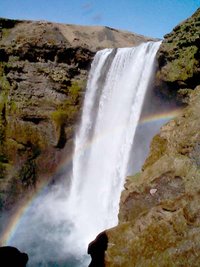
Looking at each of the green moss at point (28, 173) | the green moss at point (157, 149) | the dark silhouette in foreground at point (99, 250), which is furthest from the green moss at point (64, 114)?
the dark silhouette in foreground at point (99, 250)

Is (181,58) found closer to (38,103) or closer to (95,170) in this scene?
(95,170)

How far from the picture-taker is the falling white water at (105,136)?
19875 mm

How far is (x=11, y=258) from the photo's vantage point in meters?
7.38

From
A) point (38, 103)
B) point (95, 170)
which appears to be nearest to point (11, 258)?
point (95, 170)

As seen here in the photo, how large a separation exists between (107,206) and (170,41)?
1072 cm

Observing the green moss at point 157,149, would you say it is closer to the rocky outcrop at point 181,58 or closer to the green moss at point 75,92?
the rocky outcrop at point 181,58

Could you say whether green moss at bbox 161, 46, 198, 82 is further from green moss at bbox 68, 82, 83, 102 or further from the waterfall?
green moss at bbox 68, 82, 83, 102

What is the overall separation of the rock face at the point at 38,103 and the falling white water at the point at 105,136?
126 centimetres

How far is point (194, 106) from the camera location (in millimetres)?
11562

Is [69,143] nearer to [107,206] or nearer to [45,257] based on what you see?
[107,206]

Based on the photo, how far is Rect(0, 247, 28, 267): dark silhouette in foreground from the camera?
724 cm

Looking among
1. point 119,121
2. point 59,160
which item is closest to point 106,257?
point 119,121

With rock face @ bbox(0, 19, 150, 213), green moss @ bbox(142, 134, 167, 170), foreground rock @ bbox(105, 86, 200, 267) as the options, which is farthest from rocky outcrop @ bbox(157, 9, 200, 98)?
rock face @ bbox(0, 19, 150, 213)

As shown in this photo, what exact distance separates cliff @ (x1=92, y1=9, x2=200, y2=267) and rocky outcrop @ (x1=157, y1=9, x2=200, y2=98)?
2.19 ft
